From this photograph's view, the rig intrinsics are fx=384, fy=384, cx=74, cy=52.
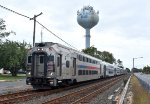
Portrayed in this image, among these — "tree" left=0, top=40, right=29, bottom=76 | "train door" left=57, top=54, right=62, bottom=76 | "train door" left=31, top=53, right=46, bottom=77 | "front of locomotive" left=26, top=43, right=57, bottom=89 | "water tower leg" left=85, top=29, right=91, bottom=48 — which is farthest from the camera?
"water tower leg" left=85, top=29, right=91, bottom=48

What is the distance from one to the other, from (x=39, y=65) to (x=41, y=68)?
293mm

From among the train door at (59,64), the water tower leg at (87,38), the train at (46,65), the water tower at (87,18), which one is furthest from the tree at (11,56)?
the water tower leg at (87,38)

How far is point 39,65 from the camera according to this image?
2877cm

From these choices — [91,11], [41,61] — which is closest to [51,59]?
[41,61]

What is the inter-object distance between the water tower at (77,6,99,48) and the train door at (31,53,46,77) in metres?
135

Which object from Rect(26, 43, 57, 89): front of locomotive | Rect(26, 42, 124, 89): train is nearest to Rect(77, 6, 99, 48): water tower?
Rect(26, 42, 124, 89): train

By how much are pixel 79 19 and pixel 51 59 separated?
14067 cm

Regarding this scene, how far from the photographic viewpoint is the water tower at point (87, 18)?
16375cm

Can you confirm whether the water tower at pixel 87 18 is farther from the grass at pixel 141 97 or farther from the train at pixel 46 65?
the train at pixel 46 65

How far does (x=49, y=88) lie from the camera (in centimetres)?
3017

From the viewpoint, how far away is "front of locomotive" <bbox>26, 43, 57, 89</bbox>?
28.2m

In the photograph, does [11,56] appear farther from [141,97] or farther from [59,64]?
[141,97]

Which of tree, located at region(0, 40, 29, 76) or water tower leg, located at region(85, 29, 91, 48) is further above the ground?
water tower leg, located at region(85, 29, 91, 48)

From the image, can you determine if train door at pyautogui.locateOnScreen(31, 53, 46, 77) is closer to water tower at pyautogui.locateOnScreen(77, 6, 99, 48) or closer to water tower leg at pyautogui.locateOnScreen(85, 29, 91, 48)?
water tower at pyautogui.locateOnScreen(77, 6, 99, 48)
